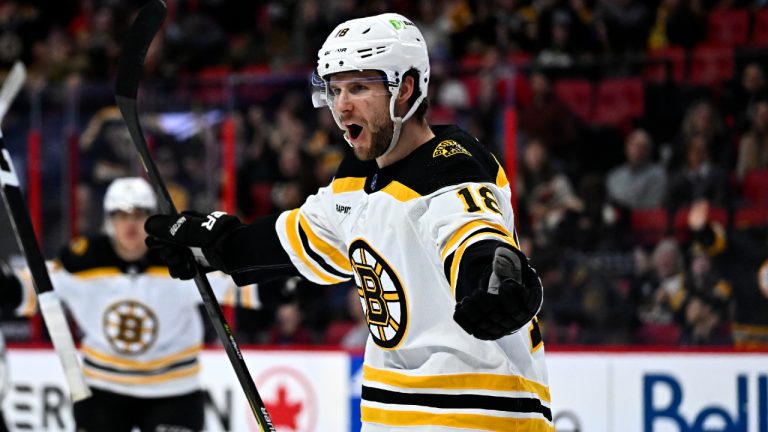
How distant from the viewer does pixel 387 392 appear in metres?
2.42

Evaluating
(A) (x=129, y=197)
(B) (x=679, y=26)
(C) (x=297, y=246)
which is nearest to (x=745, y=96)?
(B) (x=679, y=26)

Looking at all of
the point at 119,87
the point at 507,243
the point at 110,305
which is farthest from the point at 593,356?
the point at 507,243

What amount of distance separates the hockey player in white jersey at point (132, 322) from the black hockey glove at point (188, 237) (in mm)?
1526

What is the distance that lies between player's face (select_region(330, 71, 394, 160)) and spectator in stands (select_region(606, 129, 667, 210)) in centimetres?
305

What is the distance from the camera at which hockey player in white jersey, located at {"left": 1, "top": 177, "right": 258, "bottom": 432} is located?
447 cm

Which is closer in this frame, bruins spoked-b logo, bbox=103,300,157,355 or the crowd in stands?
bruins spoked-b logo, bbox=103,300,157,355

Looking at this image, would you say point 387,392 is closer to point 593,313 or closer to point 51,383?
point 593,313

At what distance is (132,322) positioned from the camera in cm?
459

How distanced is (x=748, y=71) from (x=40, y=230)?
3.70m

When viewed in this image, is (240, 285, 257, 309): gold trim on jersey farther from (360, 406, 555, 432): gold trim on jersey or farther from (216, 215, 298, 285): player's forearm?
(360, 406, 555, 432): gold trim on jersey

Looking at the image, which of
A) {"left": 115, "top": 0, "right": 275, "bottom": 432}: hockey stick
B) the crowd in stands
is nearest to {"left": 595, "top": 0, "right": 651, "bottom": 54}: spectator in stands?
the crowd in stands

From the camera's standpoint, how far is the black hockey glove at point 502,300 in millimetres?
1932

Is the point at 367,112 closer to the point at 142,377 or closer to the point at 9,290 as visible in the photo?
the point at 142,377

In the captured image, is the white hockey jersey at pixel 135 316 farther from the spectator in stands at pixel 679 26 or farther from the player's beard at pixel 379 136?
the spectator in stands at pixel 679 26
